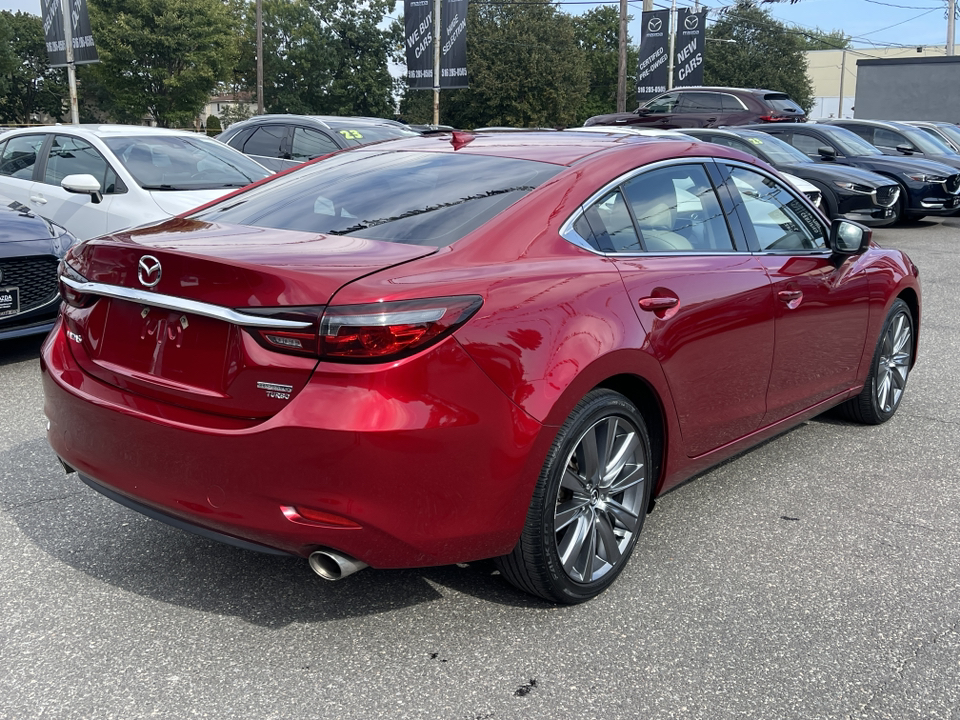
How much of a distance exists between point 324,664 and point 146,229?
1641mm

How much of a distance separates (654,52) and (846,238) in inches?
1146

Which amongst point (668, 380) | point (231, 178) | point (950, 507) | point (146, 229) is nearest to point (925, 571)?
point (950, 507)

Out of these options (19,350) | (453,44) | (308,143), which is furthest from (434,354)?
(453,44)

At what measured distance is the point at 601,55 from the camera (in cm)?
8531

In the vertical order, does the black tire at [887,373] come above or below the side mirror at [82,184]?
below

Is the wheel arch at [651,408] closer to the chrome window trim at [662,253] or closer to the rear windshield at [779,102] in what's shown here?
the chrome window trim at [662,253]

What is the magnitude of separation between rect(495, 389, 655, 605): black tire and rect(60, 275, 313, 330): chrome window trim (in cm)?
94

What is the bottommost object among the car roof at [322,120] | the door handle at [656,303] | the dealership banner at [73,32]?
the door handle at [656,303]

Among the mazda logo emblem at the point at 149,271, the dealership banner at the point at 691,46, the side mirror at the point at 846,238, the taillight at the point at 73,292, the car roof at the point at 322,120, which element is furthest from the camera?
the dealership banner at the point at 691,46

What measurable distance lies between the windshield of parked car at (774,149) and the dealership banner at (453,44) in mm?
13769

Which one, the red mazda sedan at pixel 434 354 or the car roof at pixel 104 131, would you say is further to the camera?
the car roof at pixel 104 131

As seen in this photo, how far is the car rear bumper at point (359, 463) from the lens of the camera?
2.69 meters

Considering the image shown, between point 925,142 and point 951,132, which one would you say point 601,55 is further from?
point 925,142

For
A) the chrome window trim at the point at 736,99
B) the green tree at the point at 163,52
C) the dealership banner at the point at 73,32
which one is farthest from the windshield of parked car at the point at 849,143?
the green tree at the point at 163,52
